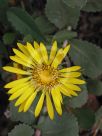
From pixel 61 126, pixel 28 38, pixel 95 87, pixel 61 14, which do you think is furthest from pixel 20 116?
pixel 61 14

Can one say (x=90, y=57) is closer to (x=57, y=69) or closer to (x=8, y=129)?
(x=57, y=69)

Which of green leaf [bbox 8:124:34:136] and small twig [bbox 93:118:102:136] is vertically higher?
green leaf [bbox 8:124:34:136]

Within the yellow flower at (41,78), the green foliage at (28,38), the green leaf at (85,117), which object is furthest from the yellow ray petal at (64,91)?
the green leaf at (85,117)

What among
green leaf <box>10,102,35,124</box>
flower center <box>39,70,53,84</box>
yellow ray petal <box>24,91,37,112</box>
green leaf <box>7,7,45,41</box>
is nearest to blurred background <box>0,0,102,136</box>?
green leaf <box>7,7,45,41</box>

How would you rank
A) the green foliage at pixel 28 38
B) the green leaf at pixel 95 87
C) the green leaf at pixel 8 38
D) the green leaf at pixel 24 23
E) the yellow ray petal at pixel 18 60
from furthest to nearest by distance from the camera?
the green leaf at pixel 95 87 < the green leaf at pixel 8 38 < the green leaf at pixel 24 23 < the green foliage at pixel 28 38 < the yellow ray petal at pixel 18 60

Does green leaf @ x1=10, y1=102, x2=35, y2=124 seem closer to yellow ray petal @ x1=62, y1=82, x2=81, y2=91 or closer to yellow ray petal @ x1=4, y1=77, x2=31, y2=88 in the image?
yellow ray petal @ x1=4, y1=77, x2=31, y2=88

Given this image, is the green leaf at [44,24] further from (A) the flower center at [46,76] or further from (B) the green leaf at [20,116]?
(B) the green leaf at [20,116]

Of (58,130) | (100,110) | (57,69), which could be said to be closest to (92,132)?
(100,110)
